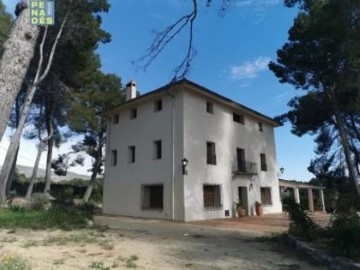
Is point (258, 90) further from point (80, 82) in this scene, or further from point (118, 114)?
point (80, 82)

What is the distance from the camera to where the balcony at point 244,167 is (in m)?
20.0

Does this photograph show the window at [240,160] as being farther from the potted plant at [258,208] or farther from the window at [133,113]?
the window at [133,113]

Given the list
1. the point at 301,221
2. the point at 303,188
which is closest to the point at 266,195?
the point at 303,188

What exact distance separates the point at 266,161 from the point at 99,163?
14.4m

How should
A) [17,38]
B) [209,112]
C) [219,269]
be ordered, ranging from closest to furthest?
[17,38] → [219,269] → [209,112]

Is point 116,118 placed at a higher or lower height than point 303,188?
higher

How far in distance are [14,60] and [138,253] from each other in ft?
14.3

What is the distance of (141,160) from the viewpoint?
751 inches

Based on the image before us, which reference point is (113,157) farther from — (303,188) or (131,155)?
(303,188)

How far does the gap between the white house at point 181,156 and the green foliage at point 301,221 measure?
8.21m

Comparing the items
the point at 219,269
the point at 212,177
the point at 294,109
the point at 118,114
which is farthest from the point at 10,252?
the point at 294,109

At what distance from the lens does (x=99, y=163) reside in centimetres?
2877

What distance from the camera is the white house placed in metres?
17.0

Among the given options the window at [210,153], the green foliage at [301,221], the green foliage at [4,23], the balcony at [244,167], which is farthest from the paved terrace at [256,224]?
the green foliage at [4,23]
